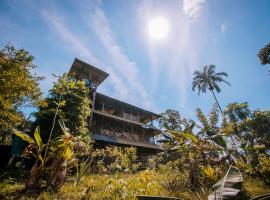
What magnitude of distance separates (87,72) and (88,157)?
11.1 meters

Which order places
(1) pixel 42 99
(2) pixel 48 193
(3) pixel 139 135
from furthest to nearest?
(3) pixel 139 135
(1) pixel 42 99
(2) pixel 48 193

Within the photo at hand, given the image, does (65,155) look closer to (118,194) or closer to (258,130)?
(118,194)

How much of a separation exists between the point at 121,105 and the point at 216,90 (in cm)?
1879

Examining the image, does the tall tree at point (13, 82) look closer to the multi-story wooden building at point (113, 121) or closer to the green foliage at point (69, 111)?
the green foliage at point (69, 111)

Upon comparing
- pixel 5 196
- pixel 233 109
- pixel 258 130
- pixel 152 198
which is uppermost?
pixel 233 109

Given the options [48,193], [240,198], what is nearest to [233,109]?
[240,198]

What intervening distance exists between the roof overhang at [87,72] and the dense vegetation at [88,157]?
6235mm

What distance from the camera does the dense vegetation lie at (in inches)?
162

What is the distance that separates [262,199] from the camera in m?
1.25

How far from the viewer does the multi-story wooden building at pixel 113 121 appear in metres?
16.3

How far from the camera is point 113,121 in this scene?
19.2 metres

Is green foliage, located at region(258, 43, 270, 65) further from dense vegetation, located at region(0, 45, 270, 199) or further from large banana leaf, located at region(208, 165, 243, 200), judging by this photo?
large banana leaf, located at region(208, 165, 243, 200)

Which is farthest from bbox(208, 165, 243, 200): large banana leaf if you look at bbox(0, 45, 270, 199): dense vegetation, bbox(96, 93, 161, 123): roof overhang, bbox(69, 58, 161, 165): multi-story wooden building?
bbox(96, 93, 161, 123): roof overhang

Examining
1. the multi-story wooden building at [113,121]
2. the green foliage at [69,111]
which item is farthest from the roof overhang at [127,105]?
the green foliage at [69,111]
